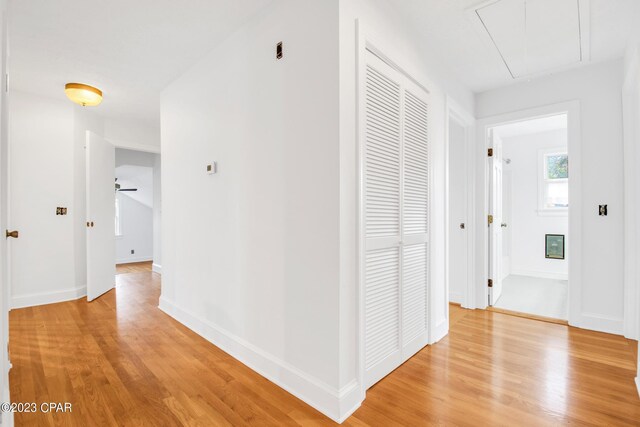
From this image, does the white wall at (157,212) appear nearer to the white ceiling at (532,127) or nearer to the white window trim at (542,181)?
the white ceiling at (532,127)

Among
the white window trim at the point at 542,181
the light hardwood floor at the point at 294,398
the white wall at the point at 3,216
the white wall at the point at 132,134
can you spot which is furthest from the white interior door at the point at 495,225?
the white wall at the point at 132,134

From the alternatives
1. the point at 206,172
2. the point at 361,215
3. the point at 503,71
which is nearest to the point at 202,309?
the point at 206,172

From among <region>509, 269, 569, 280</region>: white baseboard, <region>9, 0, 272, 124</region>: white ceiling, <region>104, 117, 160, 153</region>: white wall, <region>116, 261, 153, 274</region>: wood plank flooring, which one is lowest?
<region>116, 261, 153, 274</region>: wood plank flooring

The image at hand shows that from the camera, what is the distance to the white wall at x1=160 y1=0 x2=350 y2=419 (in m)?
1.64

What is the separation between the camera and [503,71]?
297 centimetres

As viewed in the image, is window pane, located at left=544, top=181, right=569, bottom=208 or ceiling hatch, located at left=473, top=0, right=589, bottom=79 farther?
window pane, located at left=544, top=181, right=569, bottom=208

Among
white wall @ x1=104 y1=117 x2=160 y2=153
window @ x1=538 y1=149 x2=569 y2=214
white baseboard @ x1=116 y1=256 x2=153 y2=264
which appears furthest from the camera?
white baseboard @ x1=116 y1=256 x2=153 y2=264

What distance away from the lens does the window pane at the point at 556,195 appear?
497 cm

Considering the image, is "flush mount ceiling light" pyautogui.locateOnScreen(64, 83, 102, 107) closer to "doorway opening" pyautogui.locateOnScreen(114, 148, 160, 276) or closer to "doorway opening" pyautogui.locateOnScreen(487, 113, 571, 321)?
"doorway opening" pyautogui.locateOnScreen(114, 148, 160, 276)

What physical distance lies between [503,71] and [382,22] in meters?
1.76

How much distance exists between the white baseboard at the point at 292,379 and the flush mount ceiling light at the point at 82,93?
2760mm

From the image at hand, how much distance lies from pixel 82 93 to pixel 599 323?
5.63 meters

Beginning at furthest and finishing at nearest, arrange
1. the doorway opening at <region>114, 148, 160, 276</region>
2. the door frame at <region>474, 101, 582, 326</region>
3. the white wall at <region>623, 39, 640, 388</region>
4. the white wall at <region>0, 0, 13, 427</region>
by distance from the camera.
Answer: the doorway opening at <region>114, 148, 160, 276</region>
the door frame at <region>474, 101, 582, 326</region>
the white wall at <region>623, 39, 640, 388</region>
the white wall at <region>0, 0, 13, 427</region>

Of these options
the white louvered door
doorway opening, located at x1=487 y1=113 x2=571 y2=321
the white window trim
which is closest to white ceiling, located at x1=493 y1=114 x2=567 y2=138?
doorway opening, located at x1=487 y1=113 x2=571 y2=321
